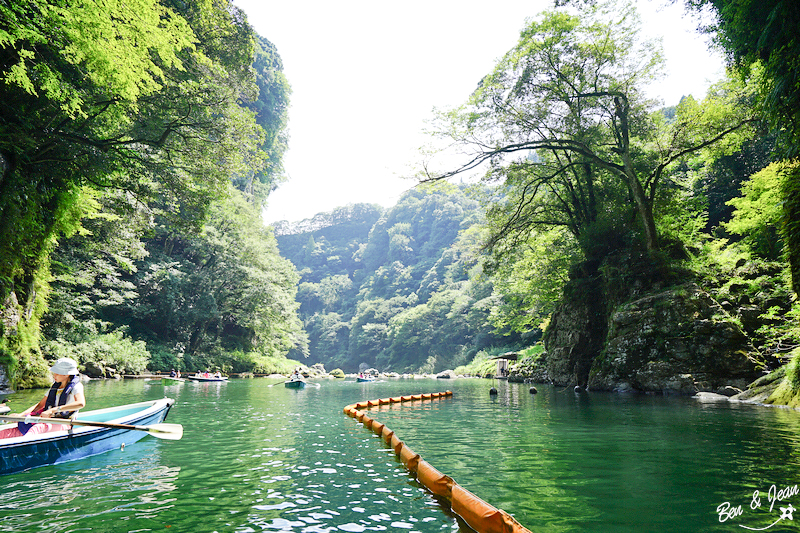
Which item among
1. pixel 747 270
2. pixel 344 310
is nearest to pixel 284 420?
pixel 747 270

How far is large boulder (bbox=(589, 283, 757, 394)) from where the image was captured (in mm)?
14008

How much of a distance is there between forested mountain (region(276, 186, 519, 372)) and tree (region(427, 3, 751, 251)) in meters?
12.4

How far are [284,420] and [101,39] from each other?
9.16 m

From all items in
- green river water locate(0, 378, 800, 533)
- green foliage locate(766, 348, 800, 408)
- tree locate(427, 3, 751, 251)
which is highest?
tree locate(427, 3, 751, 251)

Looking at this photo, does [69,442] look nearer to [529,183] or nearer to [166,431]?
[166,431]

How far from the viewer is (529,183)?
2122 centimetres

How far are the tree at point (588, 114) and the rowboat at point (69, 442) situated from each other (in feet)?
48.3

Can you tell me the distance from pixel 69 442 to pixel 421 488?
5.02 m

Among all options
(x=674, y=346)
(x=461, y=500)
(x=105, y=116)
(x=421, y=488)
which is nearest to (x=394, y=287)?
(x=674, y=346)

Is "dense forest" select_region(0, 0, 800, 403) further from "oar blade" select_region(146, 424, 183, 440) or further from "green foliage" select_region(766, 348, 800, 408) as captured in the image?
"oar blade" select_region(146, 424, 183, 440)

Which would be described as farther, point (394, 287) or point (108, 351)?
point (394, 287)

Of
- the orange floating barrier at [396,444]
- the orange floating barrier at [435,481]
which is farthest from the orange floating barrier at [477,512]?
the orange floating barrier at [396,444]

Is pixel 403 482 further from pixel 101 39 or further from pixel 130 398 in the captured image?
pixel 130 398

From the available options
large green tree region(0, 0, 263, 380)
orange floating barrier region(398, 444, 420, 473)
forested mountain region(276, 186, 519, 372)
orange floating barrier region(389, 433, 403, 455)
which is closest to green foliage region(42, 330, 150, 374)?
large green tree region(0, 0, 263, 380)
